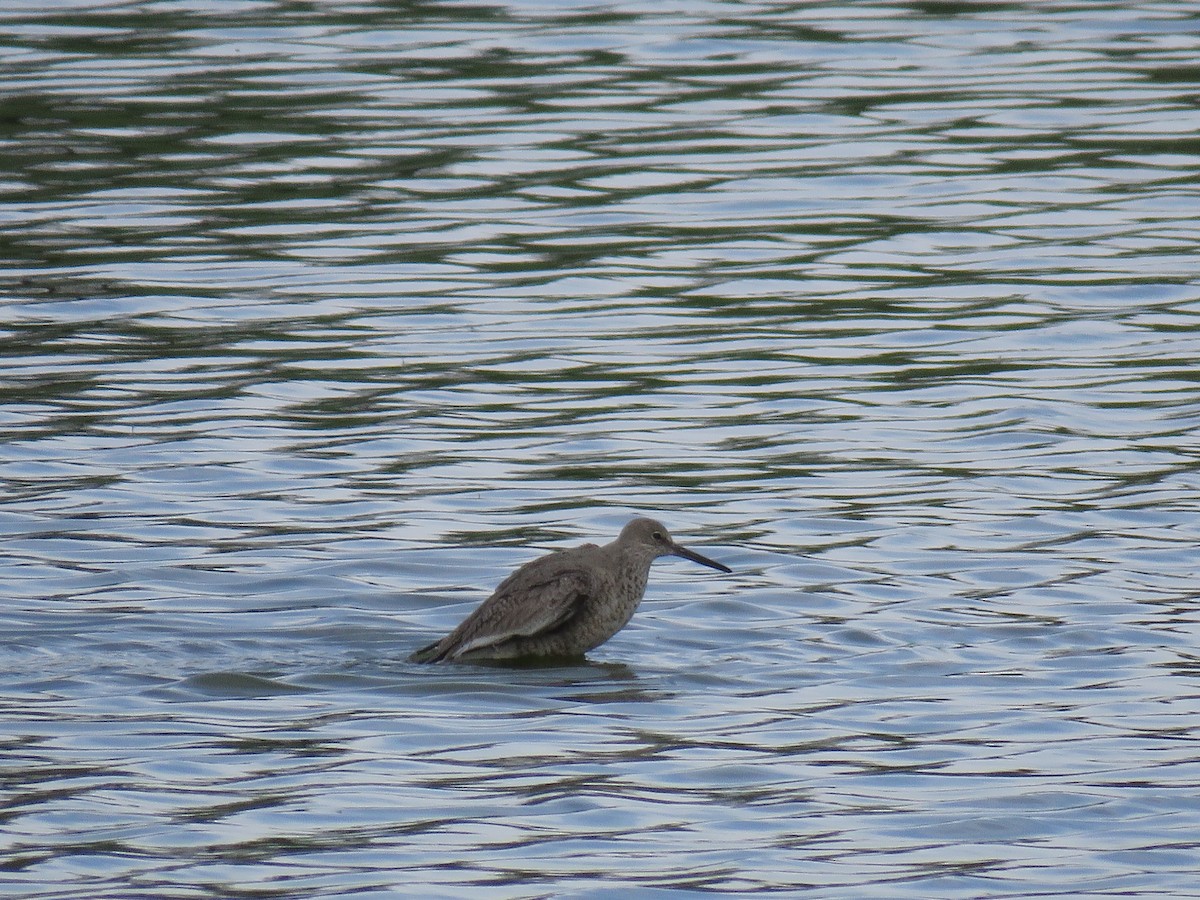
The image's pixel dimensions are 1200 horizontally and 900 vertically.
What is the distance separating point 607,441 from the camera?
1459cm

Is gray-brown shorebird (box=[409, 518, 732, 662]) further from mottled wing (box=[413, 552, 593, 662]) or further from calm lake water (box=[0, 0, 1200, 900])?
calm lake water (box=[0, 0, 1200, 900])

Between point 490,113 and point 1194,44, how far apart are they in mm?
7972

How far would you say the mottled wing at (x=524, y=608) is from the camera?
35.2 ft

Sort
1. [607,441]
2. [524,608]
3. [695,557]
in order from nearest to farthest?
[524,608]
[695,557]
[607,441]

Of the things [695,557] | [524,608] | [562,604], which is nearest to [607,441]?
[695,557]

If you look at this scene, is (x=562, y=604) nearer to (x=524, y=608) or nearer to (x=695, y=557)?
(x=524, y=608)

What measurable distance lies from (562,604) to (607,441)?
368cm

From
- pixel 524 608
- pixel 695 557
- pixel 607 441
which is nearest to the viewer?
pixel 524 608

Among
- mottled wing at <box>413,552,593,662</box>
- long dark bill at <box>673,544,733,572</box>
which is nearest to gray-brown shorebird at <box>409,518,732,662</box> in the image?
mottled wing at <box>413,552,593,662</box>

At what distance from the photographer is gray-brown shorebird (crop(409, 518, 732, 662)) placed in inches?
424

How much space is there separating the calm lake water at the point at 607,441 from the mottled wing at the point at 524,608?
17 cm

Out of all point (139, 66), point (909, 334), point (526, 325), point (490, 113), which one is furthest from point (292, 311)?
point (139, 66)

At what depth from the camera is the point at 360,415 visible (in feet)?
49.6

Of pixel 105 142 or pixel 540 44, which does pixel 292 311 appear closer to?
pixel 105 142
